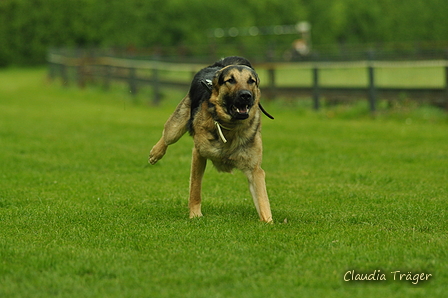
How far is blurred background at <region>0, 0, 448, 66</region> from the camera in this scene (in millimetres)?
37750

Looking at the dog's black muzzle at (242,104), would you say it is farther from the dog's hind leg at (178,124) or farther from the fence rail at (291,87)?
the fence rail at (291,87)

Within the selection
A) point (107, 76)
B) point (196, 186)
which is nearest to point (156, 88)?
point (107, 76)

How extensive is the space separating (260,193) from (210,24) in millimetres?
33529

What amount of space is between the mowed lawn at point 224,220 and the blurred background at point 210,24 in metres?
25.1

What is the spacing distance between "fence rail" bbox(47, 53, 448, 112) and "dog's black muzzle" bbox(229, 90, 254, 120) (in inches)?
382

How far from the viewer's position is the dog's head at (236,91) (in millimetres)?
6090

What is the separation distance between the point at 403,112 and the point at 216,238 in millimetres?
10713

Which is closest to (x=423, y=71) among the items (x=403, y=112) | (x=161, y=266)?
(x=403, y=112)

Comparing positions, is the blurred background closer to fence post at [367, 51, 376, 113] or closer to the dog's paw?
fence post at [367, 51, 376, 113]

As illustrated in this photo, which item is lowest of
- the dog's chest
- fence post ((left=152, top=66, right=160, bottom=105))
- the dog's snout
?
fence post ((left=152, top=66, right=160, bottom=105))

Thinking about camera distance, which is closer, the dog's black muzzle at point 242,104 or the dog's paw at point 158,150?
the dog's black muzzle at point 242,104

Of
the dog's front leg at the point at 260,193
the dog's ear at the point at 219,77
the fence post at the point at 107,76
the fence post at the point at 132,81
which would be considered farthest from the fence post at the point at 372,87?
the fence post at the point at 107,76

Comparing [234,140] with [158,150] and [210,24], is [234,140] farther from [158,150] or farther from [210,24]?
[210,24]

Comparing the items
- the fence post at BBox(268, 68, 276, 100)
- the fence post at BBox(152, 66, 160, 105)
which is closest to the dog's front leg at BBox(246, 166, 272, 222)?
the fence post at BBox(268, 68, 276, 100)
